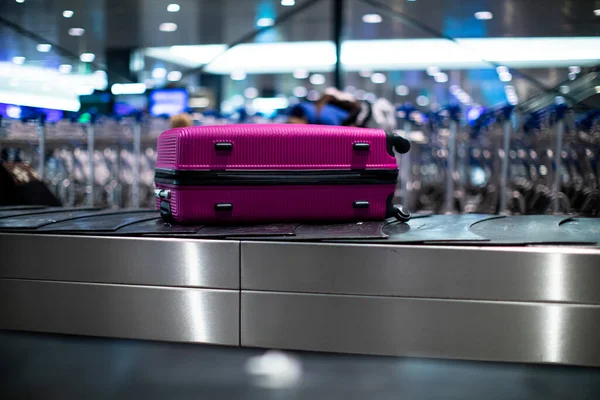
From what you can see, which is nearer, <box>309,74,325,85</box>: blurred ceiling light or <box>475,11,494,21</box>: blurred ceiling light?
<box>475,11,494,21</box>: blurred ceiling light

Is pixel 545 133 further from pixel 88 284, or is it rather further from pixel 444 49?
pixel 444 49

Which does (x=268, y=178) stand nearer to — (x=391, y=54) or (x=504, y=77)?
(x=391, y=54)

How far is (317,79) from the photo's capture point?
1766cm

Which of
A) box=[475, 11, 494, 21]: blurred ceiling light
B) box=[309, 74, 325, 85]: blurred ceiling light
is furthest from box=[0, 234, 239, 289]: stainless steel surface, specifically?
box=[309, 74, 325, 85]: blurred ceiling light

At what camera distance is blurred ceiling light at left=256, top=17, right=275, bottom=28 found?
904 centimetres

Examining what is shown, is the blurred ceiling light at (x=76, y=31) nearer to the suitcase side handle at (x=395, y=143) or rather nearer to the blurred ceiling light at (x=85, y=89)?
the blurred ceiling light at (x=85, y=89)

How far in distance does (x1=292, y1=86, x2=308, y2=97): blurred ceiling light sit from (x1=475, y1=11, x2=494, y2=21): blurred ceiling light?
1059cm

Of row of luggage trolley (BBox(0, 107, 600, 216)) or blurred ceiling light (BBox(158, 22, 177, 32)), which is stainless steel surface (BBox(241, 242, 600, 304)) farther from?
blurred ceiling light (BBox(158, 22, 177, 32))

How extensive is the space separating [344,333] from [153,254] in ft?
1.63

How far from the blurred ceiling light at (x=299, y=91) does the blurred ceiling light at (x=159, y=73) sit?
647 cm

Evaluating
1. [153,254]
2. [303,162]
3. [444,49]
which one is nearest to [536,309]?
[303,162]

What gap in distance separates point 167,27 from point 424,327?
9.39 metres

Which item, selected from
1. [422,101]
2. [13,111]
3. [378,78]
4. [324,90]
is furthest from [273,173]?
[422,101]

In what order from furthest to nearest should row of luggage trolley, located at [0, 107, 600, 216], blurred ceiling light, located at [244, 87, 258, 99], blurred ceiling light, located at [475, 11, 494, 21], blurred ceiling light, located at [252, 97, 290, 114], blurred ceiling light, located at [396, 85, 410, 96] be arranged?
blurred ceiling light, located at [244, 87, 258, 99] → blurred ceiling light, located at [252, 97, 290, 114] → blurred ceiling light, located at [396, 85, 410, 96] → blurred ceiling light, located at [475, 11, 494, 21] → row of luggage trolley, located at [0, 107, 600, 216]
